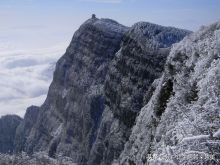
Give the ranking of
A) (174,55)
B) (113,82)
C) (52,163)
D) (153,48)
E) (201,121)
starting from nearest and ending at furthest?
(201,121)
(174,55)
(153,48)
(113,82)
(52,163)

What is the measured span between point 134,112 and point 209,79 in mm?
107524

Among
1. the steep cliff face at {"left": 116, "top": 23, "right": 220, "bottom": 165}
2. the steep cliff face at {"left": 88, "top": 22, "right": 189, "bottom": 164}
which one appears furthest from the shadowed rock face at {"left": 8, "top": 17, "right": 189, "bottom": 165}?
the steep cliff face at {"left": 116, "top": 23, "right": 220, "bottom": 165}

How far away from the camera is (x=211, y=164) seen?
20.0 meters

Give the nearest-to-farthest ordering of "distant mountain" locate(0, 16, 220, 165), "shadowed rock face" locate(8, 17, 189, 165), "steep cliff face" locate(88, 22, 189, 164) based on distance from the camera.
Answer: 1. "distant mountain" locate(0, 16, 220, 165)
2. "steep cliff face" locate(88, 22, 189, 164)
3. "shadowed rock face" locate(8, 17, 189, 165)

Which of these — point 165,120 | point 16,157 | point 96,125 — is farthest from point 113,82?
point 165,120

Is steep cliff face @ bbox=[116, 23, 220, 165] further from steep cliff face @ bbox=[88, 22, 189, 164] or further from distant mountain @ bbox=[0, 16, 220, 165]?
steep cliff face @ bbox=[88, 22, 189, 164]

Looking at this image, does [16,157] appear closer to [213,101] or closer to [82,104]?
[82,104]

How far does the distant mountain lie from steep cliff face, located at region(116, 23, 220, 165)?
1.5 inches

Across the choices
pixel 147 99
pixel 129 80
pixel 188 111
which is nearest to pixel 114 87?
pixel 129 80

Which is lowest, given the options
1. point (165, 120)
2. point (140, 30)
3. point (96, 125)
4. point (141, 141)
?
point (96, 125)

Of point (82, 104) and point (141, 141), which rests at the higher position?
point (141, 141)

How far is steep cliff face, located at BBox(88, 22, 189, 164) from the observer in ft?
435

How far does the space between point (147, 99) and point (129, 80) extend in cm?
7888

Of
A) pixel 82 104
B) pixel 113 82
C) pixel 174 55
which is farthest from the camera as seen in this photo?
pixel 82 104
